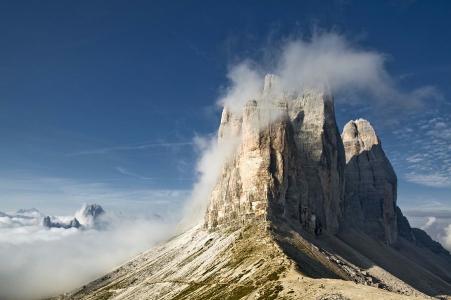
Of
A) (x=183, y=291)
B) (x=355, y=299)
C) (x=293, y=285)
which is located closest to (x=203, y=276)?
(x=183, y=291)

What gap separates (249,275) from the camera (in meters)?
174

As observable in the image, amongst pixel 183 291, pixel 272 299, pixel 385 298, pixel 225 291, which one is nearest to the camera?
pixel 385 298

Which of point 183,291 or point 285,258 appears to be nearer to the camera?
point 285,258

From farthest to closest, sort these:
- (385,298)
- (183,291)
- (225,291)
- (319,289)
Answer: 1. (183,291)
2. (225,291)
3. (319,289)
4. (385,298)

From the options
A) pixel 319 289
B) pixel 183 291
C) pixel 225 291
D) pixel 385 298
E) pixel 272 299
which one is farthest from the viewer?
pixel 183 291

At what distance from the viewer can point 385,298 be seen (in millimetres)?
105562

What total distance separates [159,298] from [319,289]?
98.3m

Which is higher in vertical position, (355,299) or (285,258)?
(285,258)

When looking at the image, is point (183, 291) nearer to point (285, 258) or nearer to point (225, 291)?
point (225, 291)

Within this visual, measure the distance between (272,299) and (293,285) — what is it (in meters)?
8.96

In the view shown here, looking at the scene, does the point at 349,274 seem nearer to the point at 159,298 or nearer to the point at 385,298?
the point at 159,298

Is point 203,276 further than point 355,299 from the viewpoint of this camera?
Yes

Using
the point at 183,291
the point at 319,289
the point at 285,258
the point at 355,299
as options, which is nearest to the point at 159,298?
the point at 183,291

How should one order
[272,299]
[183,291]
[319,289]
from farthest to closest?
[183,291]
[272,299]
[319,289]
